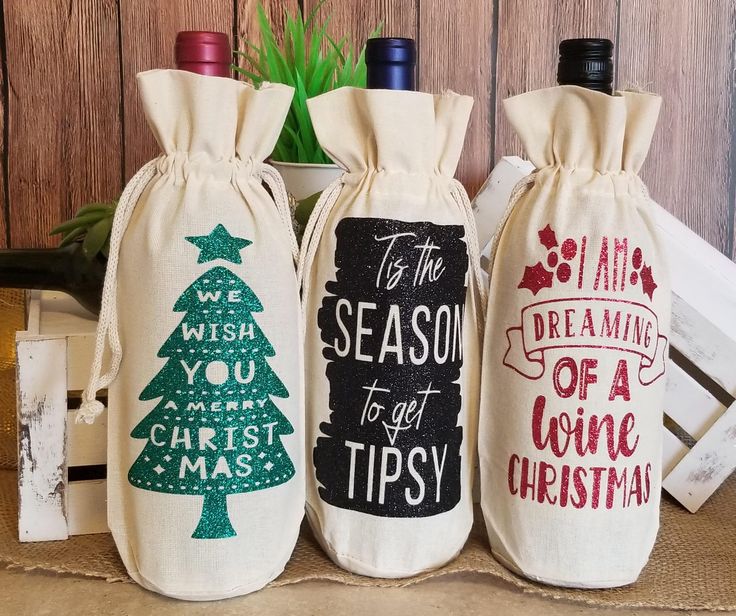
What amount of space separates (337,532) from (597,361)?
0.86 ft

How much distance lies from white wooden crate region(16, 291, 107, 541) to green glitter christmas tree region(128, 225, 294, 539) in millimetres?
126

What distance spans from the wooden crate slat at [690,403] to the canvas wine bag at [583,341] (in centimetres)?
20

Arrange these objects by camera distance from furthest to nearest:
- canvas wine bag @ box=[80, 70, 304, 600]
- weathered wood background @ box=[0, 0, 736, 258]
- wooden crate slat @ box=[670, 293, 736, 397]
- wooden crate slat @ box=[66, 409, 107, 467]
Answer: weathered wood background @ box=[0, 0, 736, 258]
wooden crate slat @ box=[670, 293, 736, 397]
wooden crate slat @ box=[66, 409, 107, 467]
canvas wine bag @ box=[80, 70, 304, 600]

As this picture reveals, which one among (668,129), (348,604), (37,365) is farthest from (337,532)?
(668,129)

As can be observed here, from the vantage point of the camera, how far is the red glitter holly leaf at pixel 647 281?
73 cm

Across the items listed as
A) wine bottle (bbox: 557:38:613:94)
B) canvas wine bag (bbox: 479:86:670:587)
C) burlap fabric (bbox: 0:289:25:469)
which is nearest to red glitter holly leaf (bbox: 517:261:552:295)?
canvas wine bag (bbox: 479:86:670:587)

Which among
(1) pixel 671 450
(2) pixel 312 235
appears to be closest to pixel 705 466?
(1) pixel 671 450

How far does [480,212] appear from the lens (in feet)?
3.19

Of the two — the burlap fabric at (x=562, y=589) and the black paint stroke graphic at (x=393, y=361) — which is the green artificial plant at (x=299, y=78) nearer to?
the black paint stroke graphic at (x=393, y=361)

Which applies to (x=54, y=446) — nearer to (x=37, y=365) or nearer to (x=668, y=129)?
(x=37, y=365)

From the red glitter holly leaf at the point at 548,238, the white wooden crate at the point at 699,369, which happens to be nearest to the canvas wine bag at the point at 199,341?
the red glitter holly leaf at the point at 548,238

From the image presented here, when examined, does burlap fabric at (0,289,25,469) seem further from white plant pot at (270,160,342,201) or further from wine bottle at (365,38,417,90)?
wine bottle at (365,38,417,90)

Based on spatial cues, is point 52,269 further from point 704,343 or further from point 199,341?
point 704,343

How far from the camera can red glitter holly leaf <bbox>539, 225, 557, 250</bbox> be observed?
0.73m
